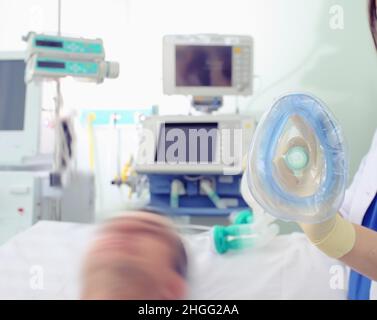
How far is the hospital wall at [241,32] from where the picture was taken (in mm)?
1933

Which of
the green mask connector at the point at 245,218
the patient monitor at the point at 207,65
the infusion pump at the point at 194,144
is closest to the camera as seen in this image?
the green mask connector at the point at 245,218

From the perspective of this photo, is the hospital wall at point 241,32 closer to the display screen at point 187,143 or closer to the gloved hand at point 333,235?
the display screen at point 187,143

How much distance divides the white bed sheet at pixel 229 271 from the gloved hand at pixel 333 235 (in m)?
0.30

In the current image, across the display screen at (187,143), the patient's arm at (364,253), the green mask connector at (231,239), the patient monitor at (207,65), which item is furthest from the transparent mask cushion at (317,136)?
the patient monitor at (207,65)

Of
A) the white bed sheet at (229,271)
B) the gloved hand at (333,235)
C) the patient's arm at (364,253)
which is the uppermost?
the gloved hand at (333,235)

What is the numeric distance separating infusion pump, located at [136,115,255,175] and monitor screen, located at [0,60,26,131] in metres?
0.42

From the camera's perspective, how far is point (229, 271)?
38.4 inches

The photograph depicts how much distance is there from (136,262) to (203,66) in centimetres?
132

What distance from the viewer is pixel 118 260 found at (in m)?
0.27

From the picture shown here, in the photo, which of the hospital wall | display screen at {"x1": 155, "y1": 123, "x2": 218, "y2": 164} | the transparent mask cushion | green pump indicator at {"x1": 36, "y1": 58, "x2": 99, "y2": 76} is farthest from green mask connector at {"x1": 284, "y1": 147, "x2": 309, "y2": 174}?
the hospital wall

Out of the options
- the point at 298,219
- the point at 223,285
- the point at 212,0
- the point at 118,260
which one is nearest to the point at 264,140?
the point at 298,219
